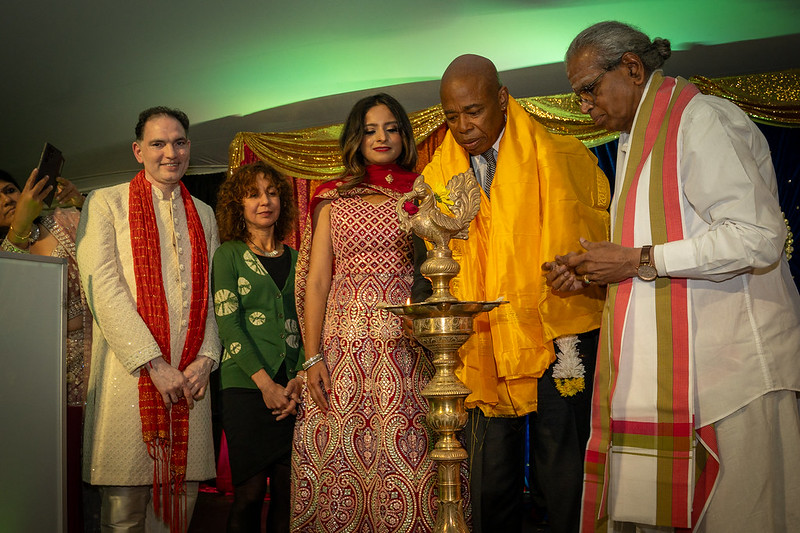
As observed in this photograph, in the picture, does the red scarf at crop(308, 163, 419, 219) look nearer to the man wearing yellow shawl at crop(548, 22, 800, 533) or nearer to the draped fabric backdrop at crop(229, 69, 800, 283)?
the man wearing yellow shawl at crop(548, 22, 800, 533)

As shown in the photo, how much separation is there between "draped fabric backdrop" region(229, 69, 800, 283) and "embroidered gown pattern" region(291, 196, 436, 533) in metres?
3.14

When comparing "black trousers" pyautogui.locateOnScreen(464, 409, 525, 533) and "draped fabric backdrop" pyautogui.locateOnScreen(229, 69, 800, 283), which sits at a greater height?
"draped fabric backdrop" pyautogui.locateOnScreen(229, 69, 800, 283)

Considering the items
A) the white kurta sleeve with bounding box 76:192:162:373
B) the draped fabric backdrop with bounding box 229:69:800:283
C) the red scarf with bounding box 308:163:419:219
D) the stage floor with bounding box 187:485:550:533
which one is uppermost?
the draped fabric backdrop with bounding box 229:69:800:283

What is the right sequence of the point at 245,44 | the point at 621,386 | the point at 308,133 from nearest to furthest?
the point at 621,386, the point at 245,44, the point at 308,133

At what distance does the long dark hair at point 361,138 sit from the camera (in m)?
2.96

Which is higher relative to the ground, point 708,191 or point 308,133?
point 308,133

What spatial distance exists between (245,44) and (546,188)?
3.85 meters

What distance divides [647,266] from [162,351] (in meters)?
1.94

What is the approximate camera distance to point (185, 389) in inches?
120

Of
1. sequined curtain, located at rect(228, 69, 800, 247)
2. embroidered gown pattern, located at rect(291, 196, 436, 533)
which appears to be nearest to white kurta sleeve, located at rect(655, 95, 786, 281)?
embroidered gown pattern, located at rect(291, 196, 436, 533)

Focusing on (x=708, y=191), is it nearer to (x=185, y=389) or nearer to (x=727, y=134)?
(x=727, y=134)

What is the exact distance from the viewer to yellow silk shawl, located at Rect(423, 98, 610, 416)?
2.35 metres


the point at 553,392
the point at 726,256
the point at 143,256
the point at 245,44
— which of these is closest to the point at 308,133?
the point at 245,44

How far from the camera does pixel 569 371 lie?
2322 millimetres
